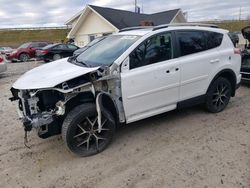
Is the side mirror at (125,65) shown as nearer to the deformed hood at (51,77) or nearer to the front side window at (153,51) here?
the front side window at (153,51)

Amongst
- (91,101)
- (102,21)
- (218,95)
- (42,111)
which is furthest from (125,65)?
(102,21)

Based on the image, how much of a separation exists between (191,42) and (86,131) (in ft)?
8.34

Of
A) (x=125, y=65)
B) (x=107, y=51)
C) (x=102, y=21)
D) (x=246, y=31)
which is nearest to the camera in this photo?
(x=125, y=65)

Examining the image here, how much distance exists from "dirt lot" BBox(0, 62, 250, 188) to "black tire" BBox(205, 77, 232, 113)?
27cm

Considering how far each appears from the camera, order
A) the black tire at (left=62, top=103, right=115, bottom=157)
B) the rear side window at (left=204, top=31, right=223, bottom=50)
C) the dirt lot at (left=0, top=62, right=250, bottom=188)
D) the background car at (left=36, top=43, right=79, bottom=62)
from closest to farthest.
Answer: the dirt lot at (left=0, top=62, right=250, bottom=188) < the black tire at (left=62, top=103, right=115, bottom=157) < the rear side window at (left=204, top=31, right=223, bottom=50) < the background car at (left=36, top=43, right=79, bottom=62)

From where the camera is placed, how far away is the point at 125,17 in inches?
945

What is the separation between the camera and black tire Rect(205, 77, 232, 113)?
4793 millimetres

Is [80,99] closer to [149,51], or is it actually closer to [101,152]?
[101,152]

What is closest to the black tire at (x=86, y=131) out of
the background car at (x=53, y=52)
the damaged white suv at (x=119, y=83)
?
the damaged white suv at (x=119, y=83)

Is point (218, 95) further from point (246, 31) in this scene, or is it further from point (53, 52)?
point (53, 52)

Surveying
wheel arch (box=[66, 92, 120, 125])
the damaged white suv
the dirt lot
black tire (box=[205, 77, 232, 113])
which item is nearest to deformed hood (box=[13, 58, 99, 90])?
the damaged white suv

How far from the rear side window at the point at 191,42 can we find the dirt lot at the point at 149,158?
1381 millimetres

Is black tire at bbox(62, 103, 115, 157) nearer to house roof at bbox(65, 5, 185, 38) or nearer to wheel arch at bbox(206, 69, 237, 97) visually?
wheel arch at bbox(206, 69, 237, 97)

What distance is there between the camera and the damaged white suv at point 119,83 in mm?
3350
